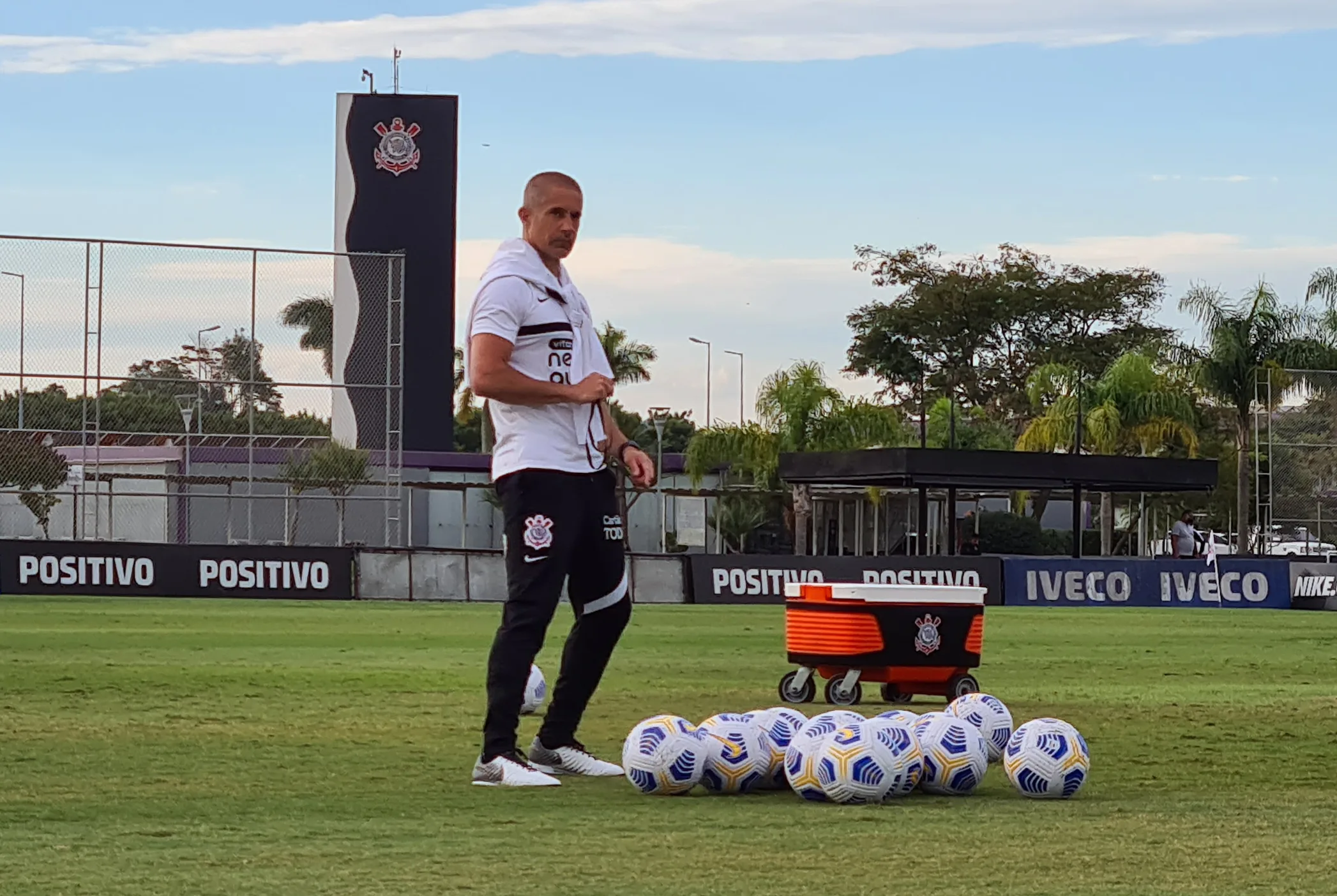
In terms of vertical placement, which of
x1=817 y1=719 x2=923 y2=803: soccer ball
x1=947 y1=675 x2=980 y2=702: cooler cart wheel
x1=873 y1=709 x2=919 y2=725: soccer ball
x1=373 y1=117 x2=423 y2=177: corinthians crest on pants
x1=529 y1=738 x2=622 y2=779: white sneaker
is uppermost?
x1=373 y1=117 x2=423 y2=177: corinthians crest on pants

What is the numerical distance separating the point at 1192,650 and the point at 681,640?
16.0 ft

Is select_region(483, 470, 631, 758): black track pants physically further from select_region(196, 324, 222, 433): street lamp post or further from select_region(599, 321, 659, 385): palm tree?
select_region(599, 321, 659, 385): palm tree

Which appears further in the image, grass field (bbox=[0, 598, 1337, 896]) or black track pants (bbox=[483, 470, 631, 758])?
black track pants (bbox=[483, 470, 631, 758])

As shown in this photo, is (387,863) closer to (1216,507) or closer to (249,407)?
(249,407)

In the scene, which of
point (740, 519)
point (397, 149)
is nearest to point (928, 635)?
point (740, 519)

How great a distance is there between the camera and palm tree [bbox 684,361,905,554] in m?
68.9

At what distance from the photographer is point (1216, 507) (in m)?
81.4


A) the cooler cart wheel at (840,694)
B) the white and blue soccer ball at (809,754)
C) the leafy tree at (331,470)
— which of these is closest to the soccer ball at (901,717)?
the white and blue soccer ball at (809,754)

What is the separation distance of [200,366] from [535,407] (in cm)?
2869

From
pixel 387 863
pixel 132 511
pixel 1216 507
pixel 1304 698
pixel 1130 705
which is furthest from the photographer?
pixel 1216 507

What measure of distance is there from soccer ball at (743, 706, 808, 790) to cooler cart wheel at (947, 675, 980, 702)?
4.84 meters

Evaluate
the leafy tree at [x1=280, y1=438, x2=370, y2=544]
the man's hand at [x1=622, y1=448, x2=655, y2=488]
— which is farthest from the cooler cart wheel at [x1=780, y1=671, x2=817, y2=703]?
the leafy tree at [x1=280, y1=438, x2=370, y2=544]

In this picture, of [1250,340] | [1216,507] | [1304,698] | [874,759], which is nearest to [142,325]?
[1304,698]

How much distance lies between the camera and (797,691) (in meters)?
12.1
